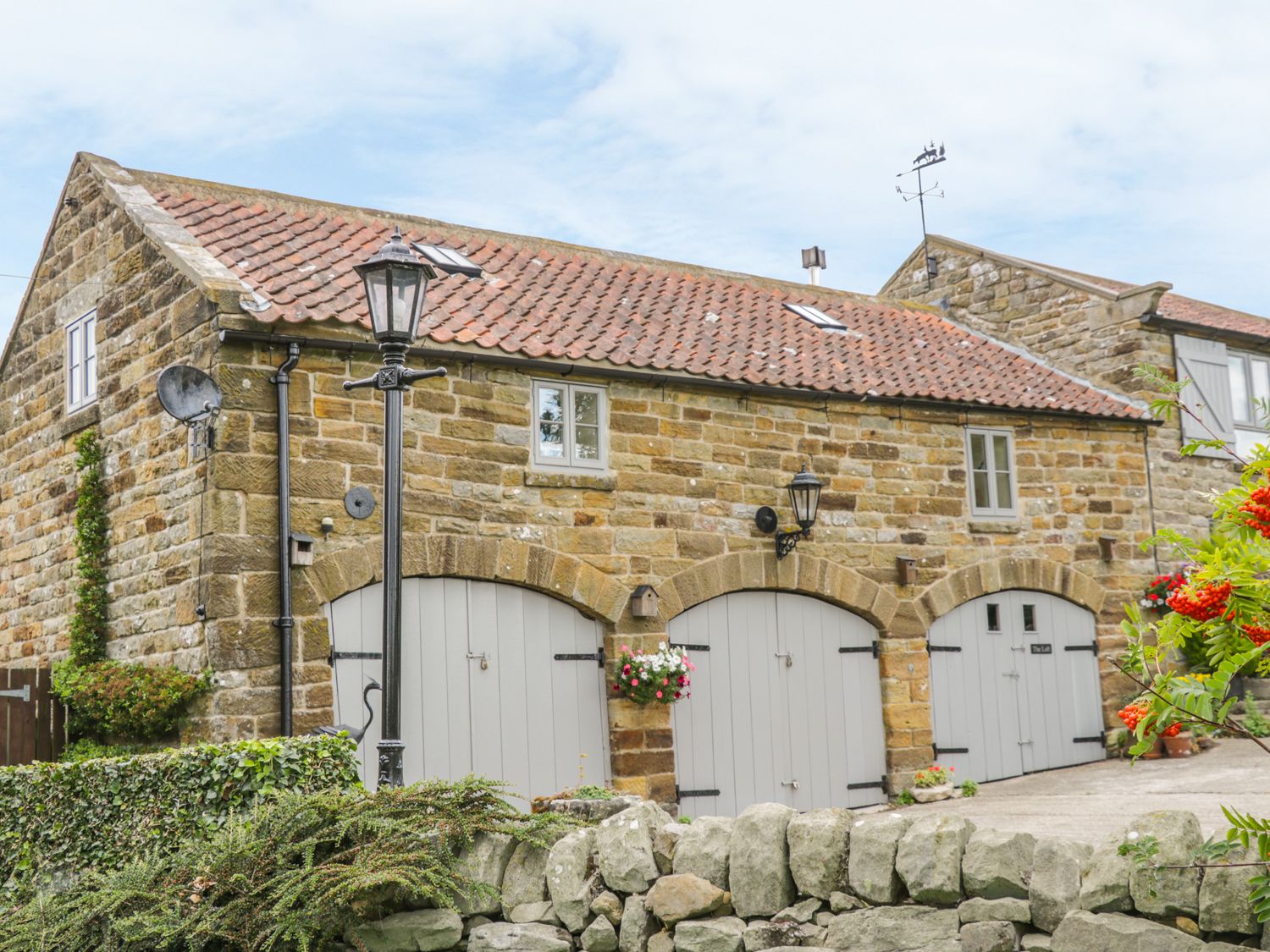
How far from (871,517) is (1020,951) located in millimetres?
8519

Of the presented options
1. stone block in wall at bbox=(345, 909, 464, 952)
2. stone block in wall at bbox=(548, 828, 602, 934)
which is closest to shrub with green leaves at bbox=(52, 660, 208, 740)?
stone block in wall at bbox=(345, 909, 464, 952)

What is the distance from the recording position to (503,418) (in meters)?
11.6

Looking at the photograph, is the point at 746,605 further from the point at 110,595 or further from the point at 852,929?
the point at 852,929

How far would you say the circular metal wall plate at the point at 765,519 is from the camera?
1291 cm

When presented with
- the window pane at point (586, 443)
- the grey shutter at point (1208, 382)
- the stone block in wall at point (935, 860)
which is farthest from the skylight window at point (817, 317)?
the stone block in wall at point (935, 860)

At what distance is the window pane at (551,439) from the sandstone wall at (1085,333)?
8240 mm

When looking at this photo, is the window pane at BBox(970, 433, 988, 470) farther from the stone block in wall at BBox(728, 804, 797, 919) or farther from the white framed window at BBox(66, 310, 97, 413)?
the stone block in wall at BBox(728, 804, 797, 919)

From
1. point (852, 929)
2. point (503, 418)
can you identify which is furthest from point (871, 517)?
point (852, 929)

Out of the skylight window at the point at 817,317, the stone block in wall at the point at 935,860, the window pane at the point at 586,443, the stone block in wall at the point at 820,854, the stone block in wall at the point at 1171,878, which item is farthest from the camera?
the skylight window at the point at 817,317

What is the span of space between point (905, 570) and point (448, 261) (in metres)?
5.47

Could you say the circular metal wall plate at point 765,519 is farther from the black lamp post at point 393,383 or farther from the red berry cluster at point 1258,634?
the red berry cluster at point 1258,634

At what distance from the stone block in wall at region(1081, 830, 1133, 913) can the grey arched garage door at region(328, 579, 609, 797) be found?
6620 mm

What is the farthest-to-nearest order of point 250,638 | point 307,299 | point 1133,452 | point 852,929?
point 1133,452
point 307,299
point 250,638
point 852,929

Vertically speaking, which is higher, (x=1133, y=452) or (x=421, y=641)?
(x=1133, y=452)
